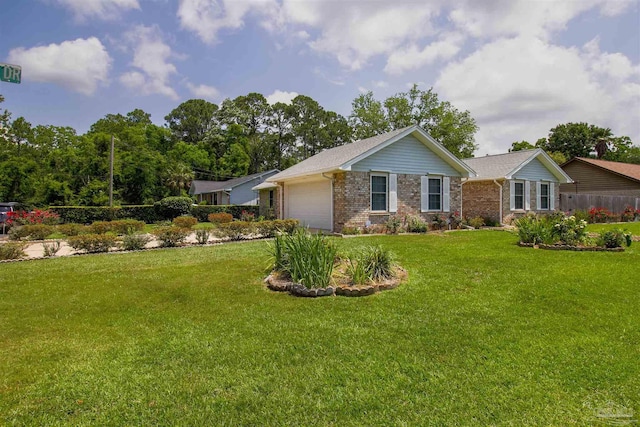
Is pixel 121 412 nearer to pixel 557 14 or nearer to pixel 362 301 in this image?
pixel 362 301

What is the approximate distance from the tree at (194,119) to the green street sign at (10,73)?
5066 cm

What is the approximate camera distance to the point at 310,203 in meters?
17.4

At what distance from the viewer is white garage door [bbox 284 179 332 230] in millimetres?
15781

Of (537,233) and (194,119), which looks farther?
(194,119)

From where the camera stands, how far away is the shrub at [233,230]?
1289 centimetres

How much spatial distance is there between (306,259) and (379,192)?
31.5ft

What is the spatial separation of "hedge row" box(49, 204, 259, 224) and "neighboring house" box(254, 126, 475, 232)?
10.2m

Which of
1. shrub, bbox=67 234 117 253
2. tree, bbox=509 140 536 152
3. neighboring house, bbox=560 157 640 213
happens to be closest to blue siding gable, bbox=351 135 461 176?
shrub, bbox=67 234 117 253

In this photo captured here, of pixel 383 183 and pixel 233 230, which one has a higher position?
pixel 383 183

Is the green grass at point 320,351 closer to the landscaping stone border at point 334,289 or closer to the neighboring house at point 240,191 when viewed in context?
the landscaping stone border at point 334,289

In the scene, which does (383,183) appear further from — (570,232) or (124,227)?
(124,227)

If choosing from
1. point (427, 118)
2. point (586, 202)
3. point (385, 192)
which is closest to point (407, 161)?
point (385, 192)

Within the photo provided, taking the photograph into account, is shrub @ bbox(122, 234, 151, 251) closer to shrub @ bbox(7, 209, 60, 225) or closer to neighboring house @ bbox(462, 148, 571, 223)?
shrub @ bbox(7, 209, 60, 225)

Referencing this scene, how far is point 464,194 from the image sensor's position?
20.9m
